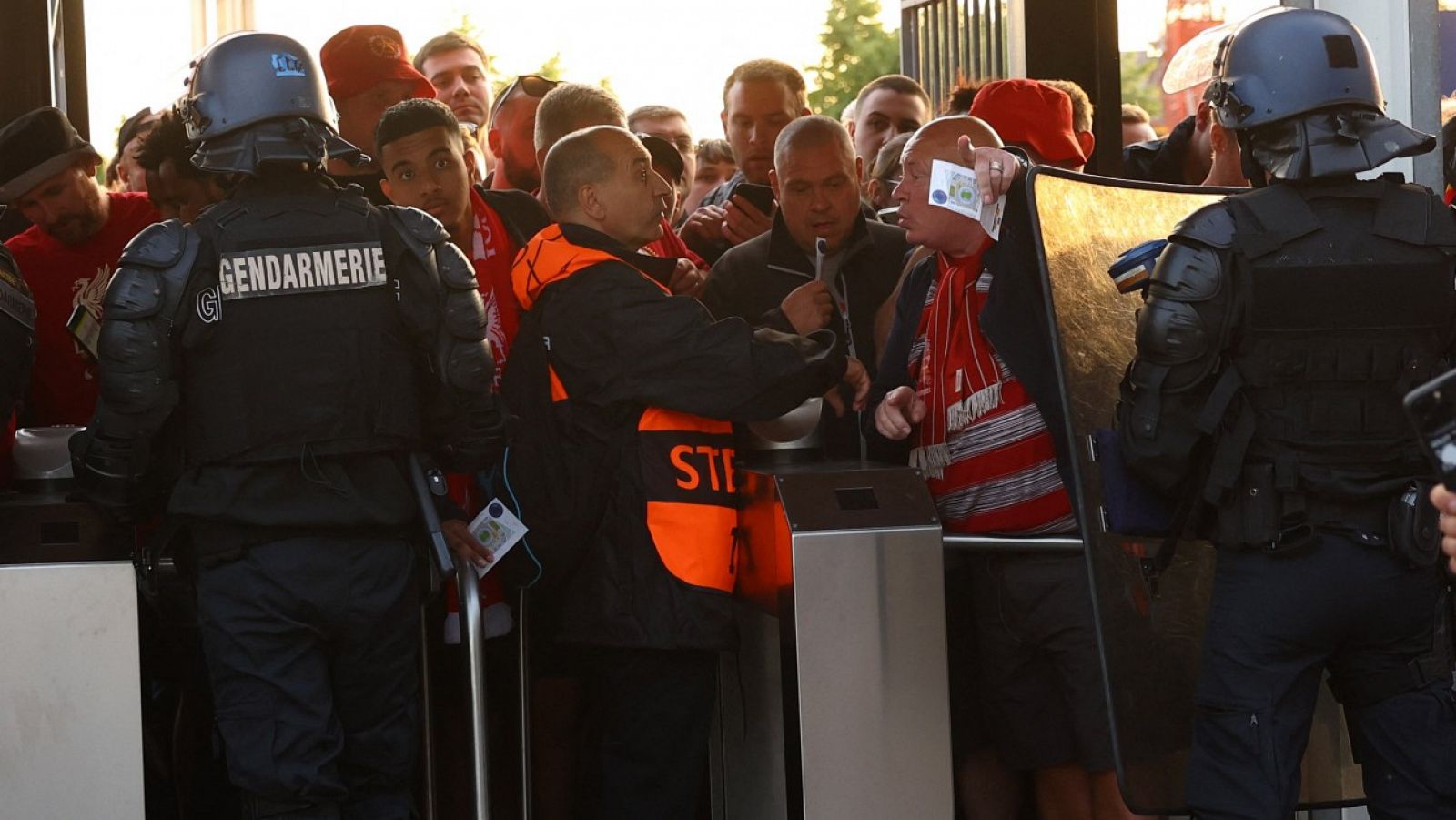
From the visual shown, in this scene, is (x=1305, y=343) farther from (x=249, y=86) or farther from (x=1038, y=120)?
(x=249, y=86)

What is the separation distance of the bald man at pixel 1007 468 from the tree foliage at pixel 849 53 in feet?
117

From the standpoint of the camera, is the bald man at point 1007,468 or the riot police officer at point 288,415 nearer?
the riot police officer at point 288,415

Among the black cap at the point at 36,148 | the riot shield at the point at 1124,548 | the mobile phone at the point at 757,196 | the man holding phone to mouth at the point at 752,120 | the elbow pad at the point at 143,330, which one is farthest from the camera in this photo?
the man holding phone to mouth at the point at 752,120

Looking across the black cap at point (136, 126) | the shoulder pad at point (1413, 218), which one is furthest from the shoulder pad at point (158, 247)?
the black cap at point (136, 126)

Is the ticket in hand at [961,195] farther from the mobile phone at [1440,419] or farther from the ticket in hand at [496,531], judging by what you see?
the mobile phone at [1440,419]

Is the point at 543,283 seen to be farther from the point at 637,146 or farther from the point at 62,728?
the point at 62,728

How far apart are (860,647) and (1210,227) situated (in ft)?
3.58

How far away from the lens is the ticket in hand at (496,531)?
3805 mm

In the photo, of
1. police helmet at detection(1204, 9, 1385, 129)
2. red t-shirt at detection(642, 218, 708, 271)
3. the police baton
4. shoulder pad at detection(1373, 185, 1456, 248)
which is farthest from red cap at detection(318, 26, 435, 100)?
shoulder pad at detection(1373, 185, 1456, 248)

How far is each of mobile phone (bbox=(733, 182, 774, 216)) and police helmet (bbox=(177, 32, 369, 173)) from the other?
179 cm

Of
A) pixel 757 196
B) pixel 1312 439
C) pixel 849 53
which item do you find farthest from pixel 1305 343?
pixel 849 53

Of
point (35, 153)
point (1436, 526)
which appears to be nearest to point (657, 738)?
point (1436, 526)

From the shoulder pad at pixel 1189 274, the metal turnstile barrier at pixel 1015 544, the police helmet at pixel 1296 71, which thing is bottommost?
the metal turnstile barrier at pixel 1015 544

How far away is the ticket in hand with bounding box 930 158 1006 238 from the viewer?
377cm
